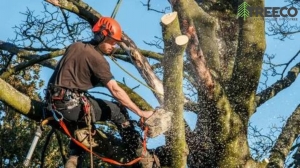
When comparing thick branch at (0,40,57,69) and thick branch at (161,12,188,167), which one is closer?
thick branch at (161,12,188,167)

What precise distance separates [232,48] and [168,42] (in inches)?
90.9

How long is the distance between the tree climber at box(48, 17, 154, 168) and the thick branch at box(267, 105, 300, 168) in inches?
56.1

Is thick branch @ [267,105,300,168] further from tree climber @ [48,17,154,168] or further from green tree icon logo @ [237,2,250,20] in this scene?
tree climber @ [48,17,154,168]

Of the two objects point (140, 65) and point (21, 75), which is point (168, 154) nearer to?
point (140, 65)

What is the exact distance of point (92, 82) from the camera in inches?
191

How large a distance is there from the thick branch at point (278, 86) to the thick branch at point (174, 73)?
1.92m

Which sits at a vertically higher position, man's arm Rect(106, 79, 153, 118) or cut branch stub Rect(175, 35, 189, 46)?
cut branch stub Rect(175, 35, 189, 46)

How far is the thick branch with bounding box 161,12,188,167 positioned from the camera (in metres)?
4.27

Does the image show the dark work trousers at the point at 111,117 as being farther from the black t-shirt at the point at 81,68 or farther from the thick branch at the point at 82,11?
the thick branch at the point at 82,11

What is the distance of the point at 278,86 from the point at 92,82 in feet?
9.08

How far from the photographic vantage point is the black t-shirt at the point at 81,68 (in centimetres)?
468

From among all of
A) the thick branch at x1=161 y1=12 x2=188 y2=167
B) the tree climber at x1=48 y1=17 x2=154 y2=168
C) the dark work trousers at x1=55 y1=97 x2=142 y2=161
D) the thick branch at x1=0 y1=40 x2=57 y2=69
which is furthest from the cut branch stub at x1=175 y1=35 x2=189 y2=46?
the thick branch at x1=0 y1=40 x2=57 y2=69

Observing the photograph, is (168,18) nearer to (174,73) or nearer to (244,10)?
(174,73)

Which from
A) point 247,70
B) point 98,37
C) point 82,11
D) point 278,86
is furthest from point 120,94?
point 278,86
